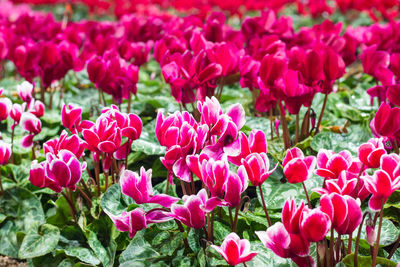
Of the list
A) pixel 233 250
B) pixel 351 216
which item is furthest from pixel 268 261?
pixel 351 216

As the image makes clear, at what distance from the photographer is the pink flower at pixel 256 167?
3.98ft

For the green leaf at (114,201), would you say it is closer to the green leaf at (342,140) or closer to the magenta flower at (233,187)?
the magenta flower at (233,187)

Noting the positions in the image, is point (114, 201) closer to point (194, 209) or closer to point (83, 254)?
point (83, 254)

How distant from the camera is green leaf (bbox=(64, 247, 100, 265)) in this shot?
1639mm

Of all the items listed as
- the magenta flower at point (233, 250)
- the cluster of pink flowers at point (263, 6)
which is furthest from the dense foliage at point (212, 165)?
the cluster of pink flowers at point (263, 6)

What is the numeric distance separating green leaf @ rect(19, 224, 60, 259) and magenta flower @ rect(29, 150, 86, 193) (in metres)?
0.34

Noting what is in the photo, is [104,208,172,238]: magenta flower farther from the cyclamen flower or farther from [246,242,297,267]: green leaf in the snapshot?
the cyclamen flower

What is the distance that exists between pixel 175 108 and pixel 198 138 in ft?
3.42

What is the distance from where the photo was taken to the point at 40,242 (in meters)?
1.73

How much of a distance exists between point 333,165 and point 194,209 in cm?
37

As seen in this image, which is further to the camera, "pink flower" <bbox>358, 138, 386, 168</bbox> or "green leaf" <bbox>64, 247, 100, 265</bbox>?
"green leaf" <bbox>64, 247, 100, 265</bbox>

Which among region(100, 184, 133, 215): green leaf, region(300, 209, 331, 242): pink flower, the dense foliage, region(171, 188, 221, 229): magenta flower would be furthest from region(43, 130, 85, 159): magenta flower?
region(300, 209, 331, 242): pink flower

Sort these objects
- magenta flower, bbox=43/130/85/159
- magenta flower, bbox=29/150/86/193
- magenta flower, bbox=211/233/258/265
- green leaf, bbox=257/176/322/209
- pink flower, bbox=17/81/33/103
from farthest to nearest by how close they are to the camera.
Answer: pink flower, bbox=17/81/33/103, green leaf, bbox=257/176/322/209, magenta flower, bbox=43/130/85/159, magenta flower, bbox=29/150/86/193, magenta flower, bbox=211/233/258/265

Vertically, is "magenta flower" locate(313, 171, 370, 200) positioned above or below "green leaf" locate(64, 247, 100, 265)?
above
